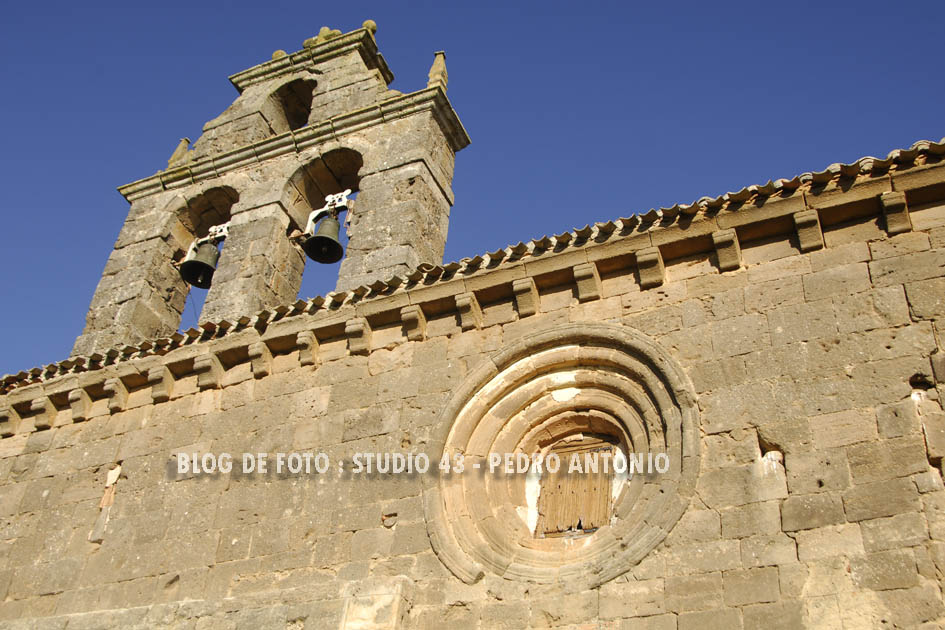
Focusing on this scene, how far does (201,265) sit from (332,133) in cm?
211

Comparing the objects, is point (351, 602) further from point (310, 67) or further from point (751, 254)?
point (310, 67)

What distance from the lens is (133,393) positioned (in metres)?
8.69

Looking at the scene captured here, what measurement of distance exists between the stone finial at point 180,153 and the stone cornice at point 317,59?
4.15ft

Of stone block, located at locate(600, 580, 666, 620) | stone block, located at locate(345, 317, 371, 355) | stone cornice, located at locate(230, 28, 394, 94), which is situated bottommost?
stone block, located at locate(600, 580, 666, 620)

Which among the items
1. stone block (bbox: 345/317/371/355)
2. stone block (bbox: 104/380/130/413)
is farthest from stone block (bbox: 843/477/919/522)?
stone block (bbox: 104/380/130/413)

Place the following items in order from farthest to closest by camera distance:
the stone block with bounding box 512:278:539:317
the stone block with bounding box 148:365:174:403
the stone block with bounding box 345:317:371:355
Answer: the stone block with bounding box 148:365:174:403 → the stone block with bounding box 345:317:371:355 → the stone block with bounding box 512:278:539:317

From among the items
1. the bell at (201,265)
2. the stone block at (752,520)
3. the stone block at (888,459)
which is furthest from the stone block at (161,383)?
the stone block at (888,459)

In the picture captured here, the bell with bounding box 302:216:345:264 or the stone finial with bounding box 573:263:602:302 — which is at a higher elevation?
the bell with bounding box 302:216:345:264

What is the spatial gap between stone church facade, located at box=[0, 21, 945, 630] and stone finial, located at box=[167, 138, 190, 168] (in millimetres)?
4025

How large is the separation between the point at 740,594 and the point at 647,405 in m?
1.54

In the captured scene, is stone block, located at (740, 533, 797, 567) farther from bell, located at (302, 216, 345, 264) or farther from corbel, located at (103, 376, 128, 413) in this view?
bell, located at (302, 216, 345, 264)

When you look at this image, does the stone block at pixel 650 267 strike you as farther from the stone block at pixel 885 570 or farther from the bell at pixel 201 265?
the bell at pixel 201 265

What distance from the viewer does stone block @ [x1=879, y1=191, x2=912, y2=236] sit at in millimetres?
6371

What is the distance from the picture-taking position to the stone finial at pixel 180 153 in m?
12.4
